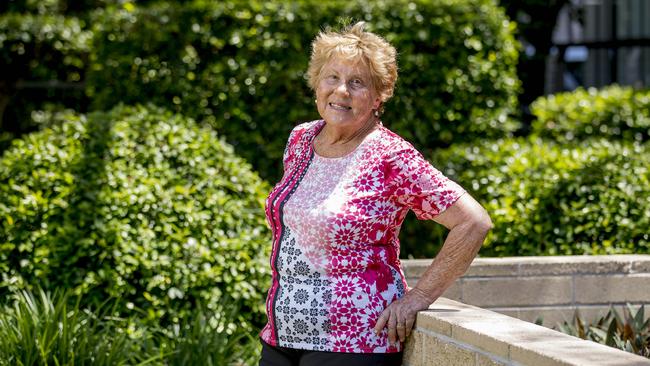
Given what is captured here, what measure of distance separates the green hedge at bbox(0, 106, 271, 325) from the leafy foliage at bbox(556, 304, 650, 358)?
1.69 m

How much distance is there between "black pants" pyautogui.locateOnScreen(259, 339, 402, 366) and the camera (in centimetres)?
293

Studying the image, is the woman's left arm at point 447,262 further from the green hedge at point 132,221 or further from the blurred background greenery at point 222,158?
the green hedge at point 132,221

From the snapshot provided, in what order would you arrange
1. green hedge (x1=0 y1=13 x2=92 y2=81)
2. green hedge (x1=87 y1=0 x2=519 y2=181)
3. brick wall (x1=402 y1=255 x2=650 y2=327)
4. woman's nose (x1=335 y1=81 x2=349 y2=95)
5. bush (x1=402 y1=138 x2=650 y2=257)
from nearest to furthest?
woman's nose (x1=335 y1=81 x2=349 y2=95) → brick wall (x1=402 y1=255 x2=650 y2=327) → bush (x1=402 y1=138 x2=650 y2=257) → green hedge (x1=87 y1=0 x2=519 y2=181) → green hedge (x1=0 y1=13 x2=92 y2=81)

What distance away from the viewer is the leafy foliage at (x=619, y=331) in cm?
397

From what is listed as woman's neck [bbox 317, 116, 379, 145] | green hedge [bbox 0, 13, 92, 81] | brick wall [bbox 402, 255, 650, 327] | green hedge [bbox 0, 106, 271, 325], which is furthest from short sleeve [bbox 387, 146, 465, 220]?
green hedge [bbox 0, 13, 92, 81]

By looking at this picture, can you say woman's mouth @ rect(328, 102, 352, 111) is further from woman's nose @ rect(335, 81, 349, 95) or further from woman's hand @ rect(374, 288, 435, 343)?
woman's hand @ rect(374, 288, 435, 343)

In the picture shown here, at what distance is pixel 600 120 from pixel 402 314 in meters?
5.17

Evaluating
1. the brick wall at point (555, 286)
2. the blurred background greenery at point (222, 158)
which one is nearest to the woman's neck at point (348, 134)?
A: the brick wall at point (555, 286)

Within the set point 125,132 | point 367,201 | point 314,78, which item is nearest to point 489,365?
point 367,201

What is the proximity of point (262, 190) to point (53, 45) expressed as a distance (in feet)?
13.6

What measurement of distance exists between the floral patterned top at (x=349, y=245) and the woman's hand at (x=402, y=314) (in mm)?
22

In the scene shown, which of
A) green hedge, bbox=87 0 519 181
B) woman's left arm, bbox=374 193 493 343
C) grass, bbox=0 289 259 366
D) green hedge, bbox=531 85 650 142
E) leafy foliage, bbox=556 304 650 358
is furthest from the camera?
green hedge, bbox=531 85 650 142

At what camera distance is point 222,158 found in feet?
18.9

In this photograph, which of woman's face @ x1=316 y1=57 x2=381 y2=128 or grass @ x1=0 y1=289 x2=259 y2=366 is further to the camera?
grass @ x1=0 y1=289 x2=259 y2=366
